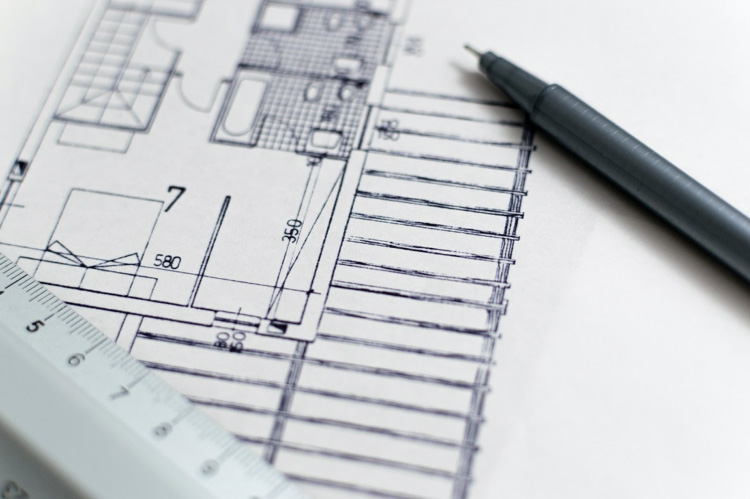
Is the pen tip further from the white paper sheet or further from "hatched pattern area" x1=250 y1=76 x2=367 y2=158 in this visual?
"hatched pattern area" x1=250 y1=76 x2=367 y2=158

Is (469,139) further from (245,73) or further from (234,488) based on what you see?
(234,488)

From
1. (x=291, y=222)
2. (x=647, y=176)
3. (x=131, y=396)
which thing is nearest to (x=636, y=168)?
(x=647, y=176)

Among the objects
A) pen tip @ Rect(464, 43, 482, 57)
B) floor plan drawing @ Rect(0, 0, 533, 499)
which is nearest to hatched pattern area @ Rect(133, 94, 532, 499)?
floor plan drawing @ Rect(0, 0, 533, 499)

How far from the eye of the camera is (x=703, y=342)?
1.87 feet

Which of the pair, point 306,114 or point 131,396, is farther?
point 306,114

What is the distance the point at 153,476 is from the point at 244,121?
15.5 inches

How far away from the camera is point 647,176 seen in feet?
2.01

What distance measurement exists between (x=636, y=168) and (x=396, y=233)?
0.24 meters

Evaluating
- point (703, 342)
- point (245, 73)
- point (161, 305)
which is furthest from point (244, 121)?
point (703, 342)

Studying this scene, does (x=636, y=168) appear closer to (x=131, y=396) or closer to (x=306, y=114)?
(x=306, y=114)

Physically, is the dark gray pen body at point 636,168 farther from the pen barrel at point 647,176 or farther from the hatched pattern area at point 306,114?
the hatched pattern area at point 306,114

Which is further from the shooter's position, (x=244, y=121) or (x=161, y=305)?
(x=244, y=121)

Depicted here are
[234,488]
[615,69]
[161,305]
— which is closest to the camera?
[234,488]

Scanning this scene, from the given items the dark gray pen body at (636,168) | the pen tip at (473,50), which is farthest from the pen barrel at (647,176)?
the pen tip at (473,50)
